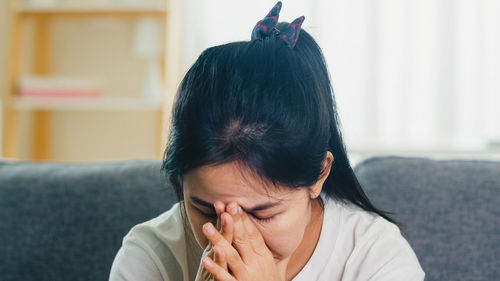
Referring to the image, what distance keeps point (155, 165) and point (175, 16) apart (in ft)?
6.22

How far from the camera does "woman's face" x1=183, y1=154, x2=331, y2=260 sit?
883 mm

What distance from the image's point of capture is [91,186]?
1.31 meters

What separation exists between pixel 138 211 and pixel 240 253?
1.30 ft

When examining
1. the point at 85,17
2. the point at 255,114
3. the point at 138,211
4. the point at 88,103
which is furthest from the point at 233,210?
the point at 85,17

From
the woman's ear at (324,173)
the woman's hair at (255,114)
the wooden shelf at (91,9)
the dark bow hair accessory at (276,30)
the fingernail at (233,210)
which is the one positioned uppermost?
the wooden shelf at (91,9)

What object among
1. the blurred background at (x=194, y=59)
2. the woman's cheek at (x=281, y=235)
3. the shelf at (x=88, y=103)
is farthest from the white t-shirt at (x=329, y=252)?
the shelf at (x=88, y=103)

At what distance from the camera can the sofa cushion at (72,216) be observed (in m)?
1.26

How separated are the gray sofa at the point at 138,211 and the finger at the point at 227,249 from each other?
38 centimetres

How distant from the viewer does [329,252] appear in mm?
1096

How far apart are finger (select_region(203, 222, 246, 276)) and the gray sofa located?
384mm

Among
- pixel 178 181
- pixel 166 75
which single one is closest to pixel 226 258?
pixel 178 181

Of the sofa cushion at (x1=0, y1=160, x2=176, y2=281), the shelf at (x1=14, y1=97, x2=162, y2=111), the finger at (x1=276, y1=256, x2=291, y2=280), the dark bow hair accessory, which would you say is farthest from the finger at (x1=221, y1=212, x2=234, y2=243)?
the shelf at (x1=14, y1=97, x2=162, y2=111)

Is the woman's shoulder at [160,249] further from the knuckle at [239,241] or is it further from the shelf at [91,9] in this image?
the shelf at [91,9]

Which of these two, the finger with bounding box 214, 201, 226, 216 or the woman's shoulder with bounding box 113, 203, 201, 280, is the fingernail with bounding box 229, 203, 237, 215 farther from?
the woman's shoulder with bounding box 113, 203, 201, 280
